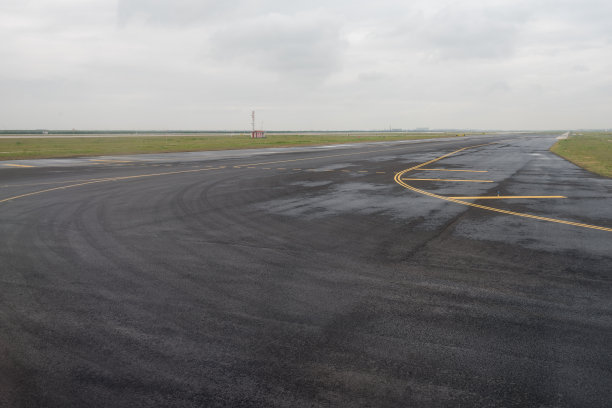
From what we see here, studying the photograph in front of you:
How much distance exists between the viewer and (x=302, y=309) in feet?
16.8

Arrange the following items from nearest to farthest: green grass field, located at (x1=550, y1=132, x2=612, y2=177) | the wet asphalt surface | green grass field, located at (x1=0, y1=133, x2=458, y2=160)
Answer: the wet asphalt surface < green grass field, located at (x1=550, y1=132, x2=612, y2=177) < green grass field, located at (x1=0, y1=133, x2=458, y2=160)

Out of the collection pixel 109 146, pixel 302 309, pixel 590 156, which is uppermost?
pixel 109 146

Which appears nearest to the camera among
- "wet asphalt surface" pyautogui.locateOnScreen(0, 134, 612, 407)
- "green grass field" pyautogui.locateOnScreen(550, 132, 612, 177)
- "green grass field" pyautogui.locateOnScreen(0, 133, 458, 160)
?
"wet asphalt surface" pyautogui.locateOnScreen(0, 134, 612, 407)

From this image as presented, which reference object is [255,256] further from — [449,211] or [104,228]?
[449,211]

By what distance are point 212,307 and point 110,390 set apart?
173cm

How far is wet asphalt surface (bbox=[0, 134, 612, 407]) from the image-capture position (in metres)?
3.59

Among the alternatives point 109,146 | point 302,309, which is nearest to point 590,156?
point 302,309

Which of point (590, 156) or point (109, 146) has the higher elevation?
point (109, 146)

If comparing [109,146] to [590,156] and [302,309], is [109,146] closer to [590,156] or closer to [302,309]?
[590,156]

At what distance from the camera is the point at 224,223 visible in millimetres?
9844

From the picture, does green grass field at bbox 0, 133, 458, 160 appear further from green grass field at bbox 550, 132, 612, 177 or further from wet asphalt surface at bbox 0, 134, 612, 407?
green grass field at bbox 550, 132, 612, 177

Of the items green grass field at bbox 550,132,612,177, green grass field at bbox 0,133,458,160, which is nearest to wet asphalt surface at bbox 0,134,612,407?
green grass field at bbox 550,132,612,177

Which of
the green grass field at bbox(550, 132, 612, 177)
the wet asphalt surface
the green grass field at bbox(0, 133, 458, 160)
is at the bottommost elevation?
the wet asphalt surface

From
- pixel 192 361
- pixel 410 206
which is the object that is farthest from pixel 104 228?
pixel 410 206
